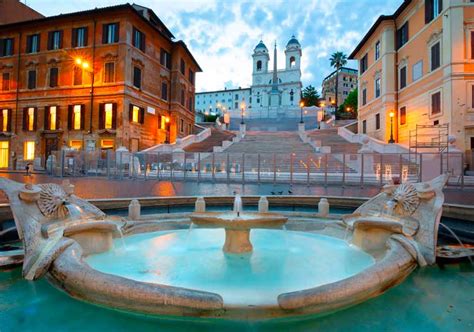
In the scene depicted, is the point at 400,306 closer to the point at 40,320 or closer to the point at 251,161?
the point at 40,320

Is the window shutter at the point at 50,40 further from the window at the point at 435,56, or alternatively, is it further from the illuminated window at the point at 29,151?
the window at the point at 435,56

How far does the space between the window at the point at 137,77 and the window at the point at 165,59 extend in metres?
5.06

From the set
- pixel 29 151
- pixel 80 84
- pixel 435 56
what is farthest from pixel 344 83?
pixel 29 151

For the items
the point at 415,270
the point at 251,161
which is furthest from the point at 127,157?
the point at 415,270

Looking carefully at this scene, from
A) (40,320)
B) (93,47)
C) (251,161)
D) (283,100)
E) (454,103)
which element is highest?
(283,100)

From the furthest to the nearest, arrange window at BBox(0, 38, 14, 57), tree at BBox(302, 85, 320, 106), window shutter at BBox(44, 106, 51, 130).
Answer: tree at BBox(302, 85, 320, 106)
window at BBox(0, 38, 14, 57)
window shutter at BBox(44, 106, 51, 130)

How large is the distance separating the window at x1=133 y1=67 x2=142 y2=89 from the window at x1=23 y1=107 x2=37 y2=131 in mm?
10961

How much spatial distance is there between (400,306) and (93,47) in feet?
109

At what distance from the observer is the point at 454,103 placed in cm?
2055

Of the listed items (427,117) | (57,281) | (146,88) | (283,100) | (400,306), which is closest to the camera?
(400,306)

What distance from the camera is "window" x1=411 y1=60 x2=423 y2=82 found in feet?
81.1

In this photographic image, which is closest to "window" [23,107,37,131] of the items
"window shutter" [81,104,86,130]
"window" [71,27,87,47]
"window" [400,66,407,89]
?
"window shutter" [81,104,86,130]

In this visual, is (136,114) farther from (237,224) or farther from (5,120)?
(237,224)

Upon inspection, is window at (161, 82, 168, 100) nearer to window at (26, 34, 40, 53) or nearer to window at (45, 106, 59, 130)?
window at (45, 106, 59, 130)
